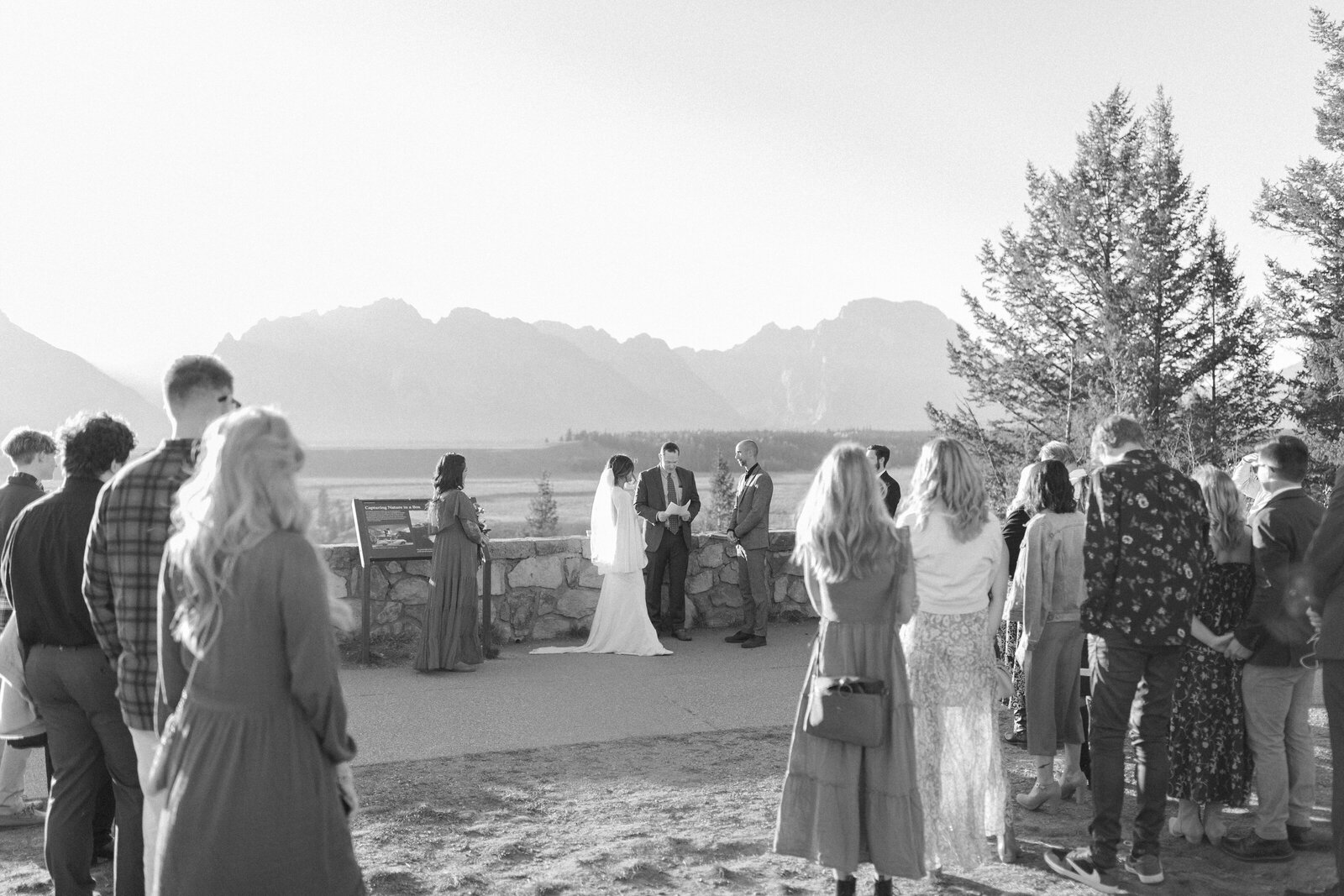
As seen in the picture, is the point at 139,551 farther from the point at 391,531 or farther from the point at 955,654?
the point at 391,531

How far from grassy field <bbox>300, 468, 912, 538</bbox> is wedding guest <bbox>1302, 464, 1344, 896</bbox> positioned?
4824 cm

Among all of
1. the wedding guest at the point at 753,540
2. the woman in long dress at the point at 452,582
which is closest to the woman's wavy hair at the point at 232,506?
the woman in long dress at the point at 452,582

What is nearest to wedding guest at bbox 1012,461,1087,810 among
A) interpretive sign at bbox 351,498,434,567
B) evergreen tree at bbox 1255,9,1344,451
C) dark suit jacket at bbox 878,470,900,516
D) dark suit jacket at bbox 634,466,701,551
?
dark suit jacket at bbox 878,470,900,516

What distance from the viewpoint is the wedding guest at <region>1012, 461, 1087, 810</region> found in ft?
17.2

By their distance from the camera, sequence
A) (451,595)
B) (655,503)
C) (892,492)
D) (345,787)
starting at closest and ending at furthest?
(345,787), (451,595), (892,492), (655,503)

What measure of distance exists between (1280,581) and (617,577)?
591 centimetres

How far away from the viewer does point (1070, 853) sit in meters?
4.46

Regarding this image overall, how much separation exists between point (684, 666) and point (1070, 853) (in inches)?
181

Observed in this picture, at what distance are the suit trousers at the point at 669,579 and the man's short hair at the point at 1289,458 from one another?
19.8 feet

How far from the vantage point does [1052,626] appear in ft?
17.9

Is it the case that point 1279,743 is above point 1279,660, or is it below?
below

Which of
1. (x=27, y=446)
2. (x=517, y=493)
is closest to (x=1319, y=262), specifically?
(x=27, y=446)

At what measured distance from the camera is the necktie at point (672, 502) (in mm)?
10016

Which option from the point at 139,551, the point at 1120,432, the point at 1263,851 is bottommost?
the point at 1263,851
